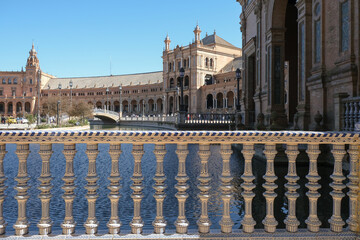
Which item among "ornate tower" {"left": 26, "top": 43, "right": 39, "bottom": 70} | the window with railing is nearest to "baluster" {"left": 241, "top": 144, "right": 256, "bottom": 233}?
the window with railing


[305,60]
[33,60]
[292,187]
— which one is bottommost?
[292,187]

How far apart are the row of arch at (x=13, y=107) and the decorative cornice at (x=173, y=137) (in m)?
112

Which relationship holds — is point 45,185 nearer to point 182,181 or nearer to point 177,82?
point 182,181

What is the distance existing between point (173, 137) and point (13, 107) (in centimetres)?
11488

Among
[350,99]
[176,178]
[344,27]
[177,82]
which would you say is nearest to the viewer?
[176,178]

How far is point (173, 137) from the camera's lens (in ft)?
9.79

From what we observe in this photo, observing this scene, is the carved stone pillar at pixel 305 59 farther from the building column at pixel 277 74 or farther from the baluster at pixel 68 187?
the baluster at pixel 68 187

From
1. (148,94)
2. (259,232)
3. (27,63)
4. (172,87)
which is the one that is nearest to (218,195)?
(259,232)

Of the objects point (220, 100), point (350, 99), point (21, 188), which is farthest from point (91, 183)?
point (220, 100)

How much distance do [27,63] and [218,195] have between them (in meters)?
115

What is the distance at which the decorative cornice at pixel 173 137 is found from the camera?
2895 millimetres

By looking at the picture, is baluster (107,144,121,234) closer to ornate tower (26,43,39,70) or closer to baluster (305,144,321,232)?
baluster (305,144,321,232)

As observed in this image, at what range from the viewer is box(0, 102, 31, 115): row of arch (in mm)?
102625

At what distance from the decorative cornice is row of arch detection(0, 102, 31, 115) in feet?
368
